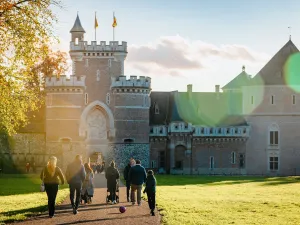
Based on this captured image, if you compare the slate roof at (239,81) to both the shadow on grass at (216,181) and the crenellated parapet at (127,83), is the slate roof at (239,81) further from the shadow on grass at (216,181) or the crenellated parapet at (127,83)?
the shadow on grass at (216,181)

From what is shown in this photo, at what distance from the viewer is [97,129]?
50.2 m

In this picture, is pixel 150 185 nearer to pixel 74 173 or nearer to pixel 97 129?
pixel 74 173

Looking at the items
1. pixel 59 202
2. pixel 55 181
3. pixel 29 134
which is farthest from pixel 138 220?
pixel 29 134

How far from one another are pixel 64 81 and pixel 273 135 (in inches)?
785

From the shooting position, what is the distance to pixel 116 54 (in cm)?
5003

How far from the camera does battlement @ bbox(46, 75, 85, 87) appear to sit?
1913 inches

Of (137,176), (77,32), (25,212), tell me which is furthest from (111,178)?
(77,32)

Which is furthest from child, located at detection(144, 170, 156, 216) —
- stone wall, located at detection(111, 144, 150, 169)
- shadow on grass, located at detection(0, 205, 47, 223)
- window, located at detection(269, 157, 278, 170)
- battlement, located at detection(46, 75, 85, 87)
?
window, located at detection(269, 157, 278, 170)

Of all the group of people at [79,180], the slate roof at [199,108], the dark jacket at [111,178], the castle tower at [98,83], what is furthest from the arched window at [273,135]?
the dark jacket at [111,178]

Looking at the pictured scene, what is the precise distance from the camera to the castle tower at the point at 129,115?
49312mm

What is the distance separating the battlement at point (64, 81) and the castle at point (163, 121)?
0.27 feet

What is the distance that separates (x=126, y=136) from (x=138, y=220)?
3251 cm

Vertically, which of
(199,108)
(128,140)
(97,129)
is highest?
(199,108)

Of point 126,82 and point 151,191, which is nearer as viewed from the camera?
point 151,191
